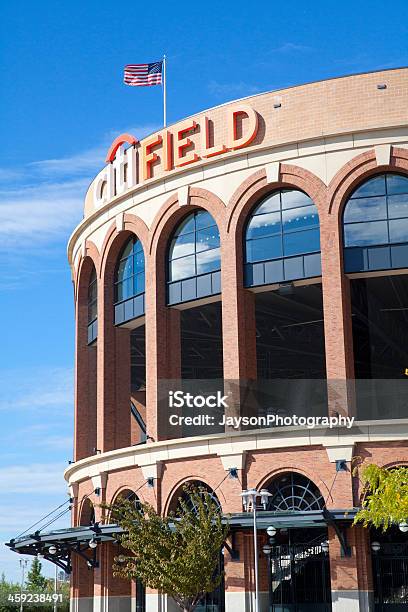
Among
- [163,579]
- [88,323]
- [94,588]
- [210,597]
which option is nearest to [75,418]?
[88,323]

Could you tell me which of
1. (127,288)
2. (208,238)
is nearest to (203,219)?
(208,238)

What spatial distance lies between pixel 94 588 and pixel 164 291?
13.7m

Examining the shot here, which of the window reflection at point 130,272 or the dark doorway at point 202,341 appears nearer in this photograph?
the window reflection at point 130,272

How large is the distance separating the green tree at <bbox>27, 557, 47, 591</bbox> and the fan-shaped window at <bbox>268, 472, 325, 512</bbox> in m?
92.6

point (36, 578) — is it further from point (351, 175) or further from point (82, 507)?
point (351, 175)

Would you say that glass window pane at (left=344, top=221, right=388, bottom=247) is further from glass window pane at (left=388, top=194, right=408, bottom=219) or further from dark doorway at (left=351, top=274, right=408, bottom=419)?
dark doorway at (left=351, top=274, right=408, bottom=419)

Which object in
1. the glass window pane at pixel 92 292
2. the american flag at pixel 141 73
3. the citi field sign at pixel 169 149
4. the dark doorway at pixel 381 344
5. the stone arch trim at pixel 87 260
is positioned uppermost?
the american flag at pixel 141 73

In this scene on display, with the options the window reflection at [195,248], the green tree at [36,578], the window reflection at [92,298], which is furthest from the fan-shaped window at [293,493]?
the green tree at [36,578]

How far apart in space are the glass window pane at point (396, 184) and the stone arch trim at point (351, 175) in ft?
0.93

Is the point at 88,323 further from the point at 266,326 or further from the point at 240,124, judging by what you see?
the point at 240,124

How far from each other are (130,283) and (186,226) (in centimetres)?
437

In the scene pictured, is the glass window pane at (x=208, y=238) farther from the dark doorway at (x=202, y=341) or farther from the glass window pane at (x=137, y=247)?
the dark doorway at (x=202, y=341)

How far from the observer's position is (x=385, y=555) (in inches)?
1436

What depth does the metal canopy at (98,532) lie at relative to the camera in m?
34.2
